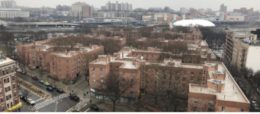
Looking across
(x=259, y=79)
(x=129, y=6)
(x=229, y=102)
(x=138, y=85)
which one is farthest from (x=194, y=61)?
(x=129, y=6)

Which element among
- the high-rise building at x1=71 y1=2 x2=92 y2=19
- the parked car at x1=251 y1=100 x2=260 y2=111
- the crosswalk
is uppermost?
the high-rise building at x1=71 y1=2 x2=92 y2=19

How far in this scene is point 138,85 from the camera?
6.57 meters

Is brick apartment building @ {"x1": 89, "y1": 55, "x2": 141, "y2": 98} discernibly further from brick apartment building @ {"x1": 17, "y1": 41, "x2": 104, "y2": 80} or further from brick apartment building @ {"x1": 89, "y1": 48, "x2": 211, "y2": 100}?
brick apartment building @ {"x1": 17, "y1": 41, "x2": 104, "y2": 80}

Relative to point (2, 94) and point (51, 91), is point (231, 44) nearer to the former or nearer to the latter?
point (51, 91)

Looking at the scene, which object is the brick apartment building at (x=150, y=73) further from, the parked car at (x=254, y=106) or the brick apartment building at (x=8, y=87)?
the brick apartment building at (x=8, y=87)

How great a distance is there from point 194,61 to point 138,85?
2699mm

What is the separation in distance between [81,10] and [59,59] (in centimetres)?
2652

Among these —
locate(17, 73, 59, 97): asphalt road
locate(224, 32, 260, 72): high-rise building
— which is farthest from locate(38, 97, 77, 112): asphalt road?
locate(224, 32, 260, 72): high-rise building

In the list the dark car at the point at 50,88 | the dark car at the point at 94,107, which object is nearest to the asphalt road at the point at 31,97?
the dark car at the point at 50,88

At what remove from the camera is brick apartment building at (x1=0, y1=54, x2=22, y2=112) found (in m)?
5.36

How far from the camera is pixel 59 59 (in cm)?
794

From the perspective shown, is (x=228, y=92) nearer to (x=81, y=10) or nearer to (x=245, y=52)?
(x=245, y=52)

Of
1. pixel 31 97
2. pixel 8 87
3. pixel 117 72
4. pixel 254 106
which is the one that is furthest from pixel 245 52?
pixel 8 87

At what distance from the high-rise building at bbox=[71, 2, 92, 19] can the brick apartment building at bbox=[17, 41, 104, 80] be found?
23.7 metres
